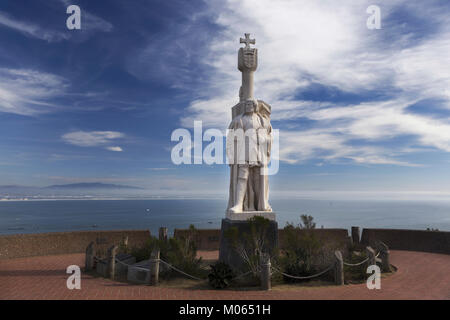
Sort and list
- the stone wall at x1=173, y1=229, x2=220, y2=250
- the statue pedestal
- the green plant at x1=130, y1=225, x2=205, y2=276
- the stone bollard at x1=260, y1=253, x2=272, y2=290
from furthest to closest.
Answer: the stone wall at x1=173, y1=229, x2=220, y2=250
the statue pedestal
the green plant at x1=130, y1=225, x2=205, y2=276
the stone bollard at x1=260, y1=253, x2=272, y2=290

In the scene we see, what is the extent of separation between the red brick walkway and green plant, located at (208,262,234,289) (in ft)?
0.86

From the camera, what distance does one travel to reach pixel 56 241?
12734 mm

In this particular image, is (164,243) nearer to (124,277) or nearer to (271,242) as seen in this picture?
(124,277)

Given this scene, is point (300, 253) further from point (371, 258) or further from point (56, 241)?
point (56, 241)

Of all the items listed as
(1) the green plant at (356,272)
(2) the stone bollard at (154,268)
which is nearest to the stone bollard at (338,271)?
(1) the green plant at (356,272)

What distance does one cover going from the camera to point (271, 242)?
30.5 ft

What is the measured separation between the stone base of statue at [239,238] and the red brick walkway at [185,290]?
56.0 inches

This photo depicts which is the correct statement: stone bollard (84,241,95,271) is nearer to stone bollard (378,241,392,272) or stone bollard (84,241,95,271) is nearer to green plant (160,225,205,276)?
green plant (160,225,205,276)

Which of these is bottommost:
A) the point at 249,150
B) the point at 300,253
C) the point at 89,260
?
the point at 89,260

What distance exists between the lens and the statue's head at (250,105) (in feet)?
33.5

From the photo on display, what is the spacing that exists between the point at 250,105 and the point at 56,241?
956 cm

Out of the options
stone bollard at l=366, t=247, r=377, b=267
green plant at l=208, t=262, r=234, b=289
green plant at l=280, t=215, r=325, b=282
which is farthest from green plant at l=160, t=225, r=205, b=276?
stone bollard at l=366, t=247, r=377, b=267

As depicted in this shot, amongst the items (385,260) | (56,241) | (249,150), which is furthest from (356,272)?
(56,241)

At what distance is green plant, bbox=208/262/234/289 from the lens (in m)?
7.86
